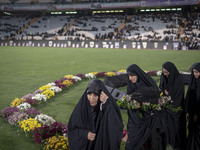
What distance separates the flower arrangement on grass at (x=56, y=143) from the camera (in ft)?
13.8

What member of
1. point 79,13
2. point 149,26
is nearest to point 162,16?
point 149,26

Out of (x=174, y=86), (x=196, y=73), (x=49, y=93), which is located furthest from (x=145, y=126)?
(x=49, y=93)

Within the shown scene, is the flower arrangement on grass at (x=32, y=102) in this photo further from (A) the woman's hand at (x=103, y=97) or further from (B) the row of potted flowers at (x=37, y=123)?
(A) the woman's hand at (x=103, y=97)

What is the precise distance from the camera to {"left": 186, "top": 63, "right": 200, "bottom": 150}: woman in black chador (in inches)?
161

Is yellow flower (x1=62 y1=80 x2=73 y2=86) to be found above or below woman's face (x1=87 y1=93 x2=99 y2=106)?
below

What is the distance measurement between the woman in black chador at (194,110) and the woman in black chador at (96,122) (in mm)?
1901

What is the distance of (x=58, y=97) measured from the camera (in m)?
8.52

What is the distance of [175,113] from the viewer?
4.56m

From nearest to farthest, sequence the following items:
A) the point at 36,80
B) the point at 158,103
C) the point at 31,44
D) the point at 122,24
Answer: the point at 158,103, the point at 36,80, the point at 31,44, the point at 122,24

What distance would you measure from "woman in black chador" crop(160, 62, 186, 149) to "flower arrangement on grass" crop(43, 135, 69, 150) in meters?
2.12

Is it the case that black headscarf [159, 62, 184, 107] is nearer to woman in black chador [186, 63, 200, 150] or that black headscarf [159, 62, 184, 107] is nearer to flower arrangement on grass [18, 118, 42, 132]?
woman in black chador [186, 63, 200, 150]

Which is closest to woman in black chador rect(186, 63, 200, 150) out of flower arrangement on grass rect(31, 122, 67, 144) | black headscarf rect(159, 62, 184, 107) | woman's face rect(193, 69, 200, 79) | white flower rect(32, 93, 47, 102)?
woman's face rect(193, 69, 200, 79)

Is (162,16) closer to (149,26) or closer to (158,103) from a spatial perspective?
(149,26)

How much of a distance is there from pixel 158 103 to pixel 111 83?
20.3 ft
